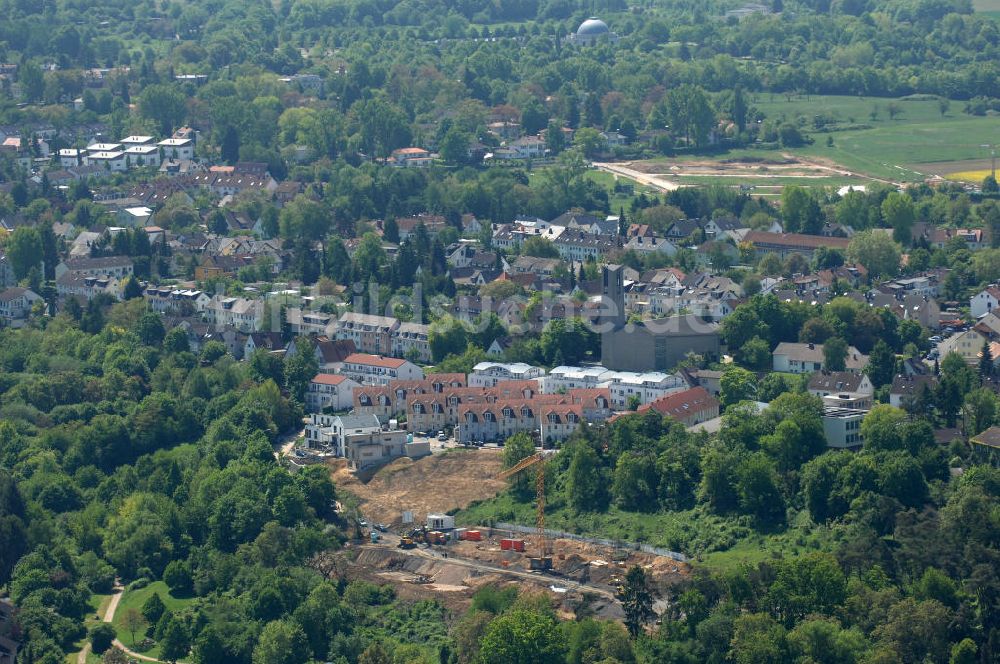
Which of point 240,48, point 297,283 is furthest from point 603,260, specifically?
point 240,48

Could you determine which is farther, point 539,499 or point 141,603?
point 539,499

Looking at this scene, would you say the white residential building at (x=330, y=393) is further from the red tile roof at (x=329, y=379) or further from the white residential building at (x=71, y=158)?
the white residential building at (x=71, y=158)

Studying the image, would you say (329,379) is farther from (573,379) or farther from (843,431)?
(843,431)

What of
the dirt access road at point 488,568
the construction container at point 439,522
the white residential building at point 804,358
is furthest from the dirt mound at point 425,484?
the white residential building at point 804,358

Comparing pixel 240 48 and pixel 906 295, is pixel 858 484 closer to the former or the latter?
pixel 906 295

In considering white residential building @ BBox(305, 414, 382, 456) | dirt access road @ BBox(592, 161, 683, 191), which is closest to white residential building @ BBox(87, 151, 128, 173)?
dirt access road @ BBox(592, 161, 683, 191)

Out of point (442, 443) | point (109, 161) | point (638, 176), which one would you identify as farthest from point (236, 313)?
point (638, 176)
